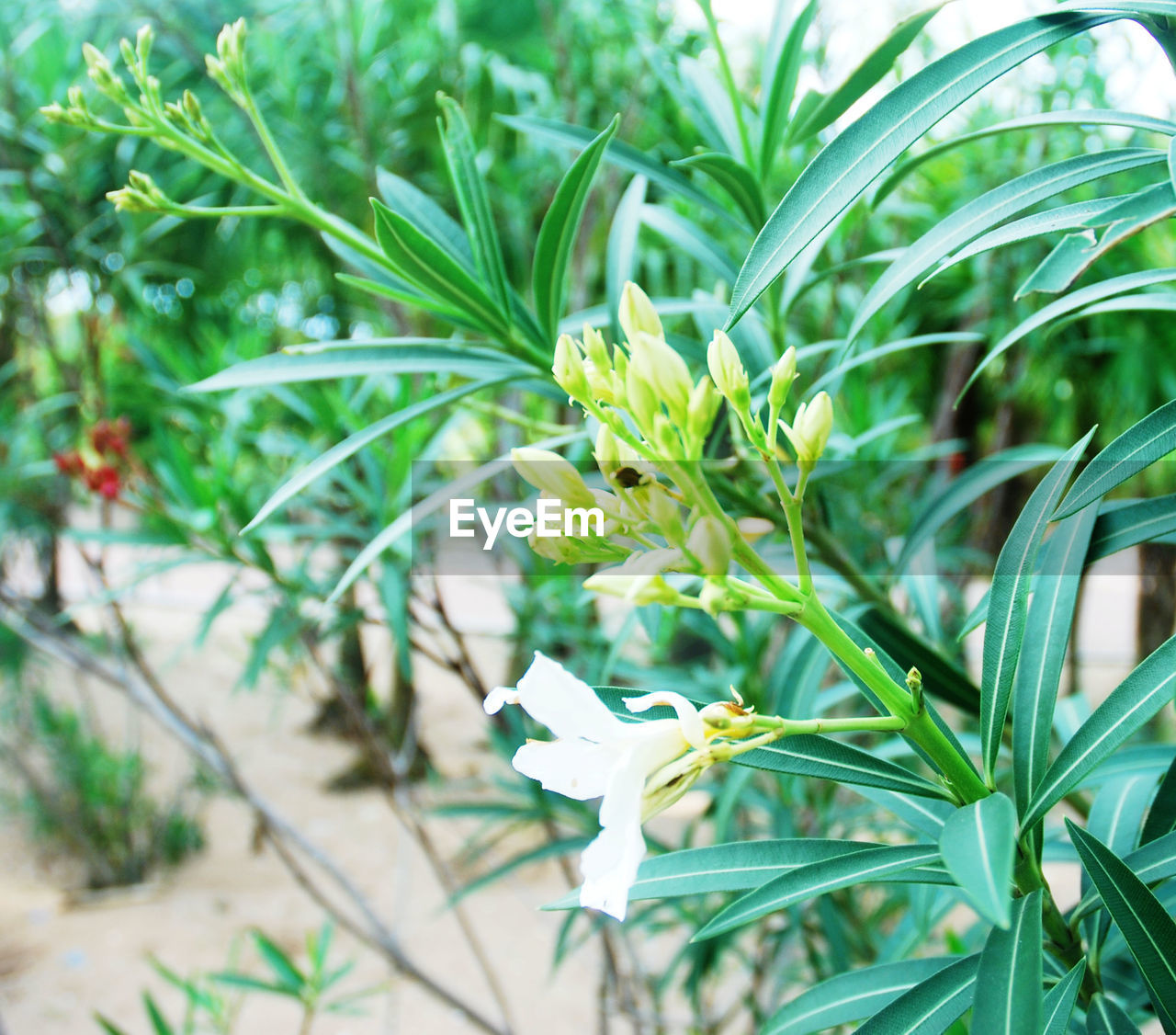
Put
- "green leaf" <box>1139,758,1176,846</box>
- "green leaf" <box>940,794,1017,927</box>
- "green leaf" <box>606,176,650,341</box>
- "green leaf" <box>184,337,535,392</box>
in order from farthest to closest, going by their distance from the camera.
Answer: "green leaf" <box>606,176,650,341</box> < "green leaf" <box>184,337,535,392</box> < "green leaf" <box>1139,758,1176,846</box> < "green leaf" <box>940,794,1017,927</box>

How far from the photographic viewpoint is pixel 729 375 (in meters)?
0.35

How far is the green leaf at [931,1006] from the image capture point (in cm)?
41

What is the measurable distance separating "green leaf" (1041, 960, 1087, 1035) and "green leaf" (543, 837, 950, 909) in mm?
65

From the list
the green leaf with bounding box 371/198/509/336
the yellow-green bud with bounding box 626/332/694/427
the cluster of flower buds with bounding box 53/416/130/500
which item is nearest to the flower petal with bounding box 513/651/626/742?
the yellow-green bud with bounding box 626/332/694/427

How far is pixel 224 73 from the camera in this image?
0.63 metres

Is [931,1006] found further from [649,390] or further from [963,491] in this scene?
[963,491]

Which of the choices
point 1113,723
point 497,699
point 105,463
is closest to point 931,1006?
point 1113,723

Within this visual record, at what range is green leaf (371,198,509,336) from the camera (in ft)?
1.77

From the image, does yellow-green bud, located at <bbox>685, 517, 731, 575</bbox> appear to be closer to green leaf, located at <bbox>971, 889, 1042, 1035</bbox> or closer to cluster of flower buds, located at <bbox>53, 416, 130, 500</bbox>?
green leaf, located at <bbox>971, 889, 1042, 1035</bbox>

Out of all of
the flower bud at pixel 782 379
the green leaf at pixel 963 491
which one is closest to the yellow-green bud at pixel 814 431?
the flower bud at pixel 782 379

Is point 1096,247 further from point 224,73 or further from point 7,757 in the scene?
point 7,757

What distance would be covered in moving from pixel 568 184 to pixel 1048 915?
1.70 ft

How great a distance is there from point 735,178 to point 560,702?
497mm

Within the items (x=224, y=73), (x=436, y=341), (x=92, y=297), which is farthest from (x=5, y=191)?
(x=436, y=341)
